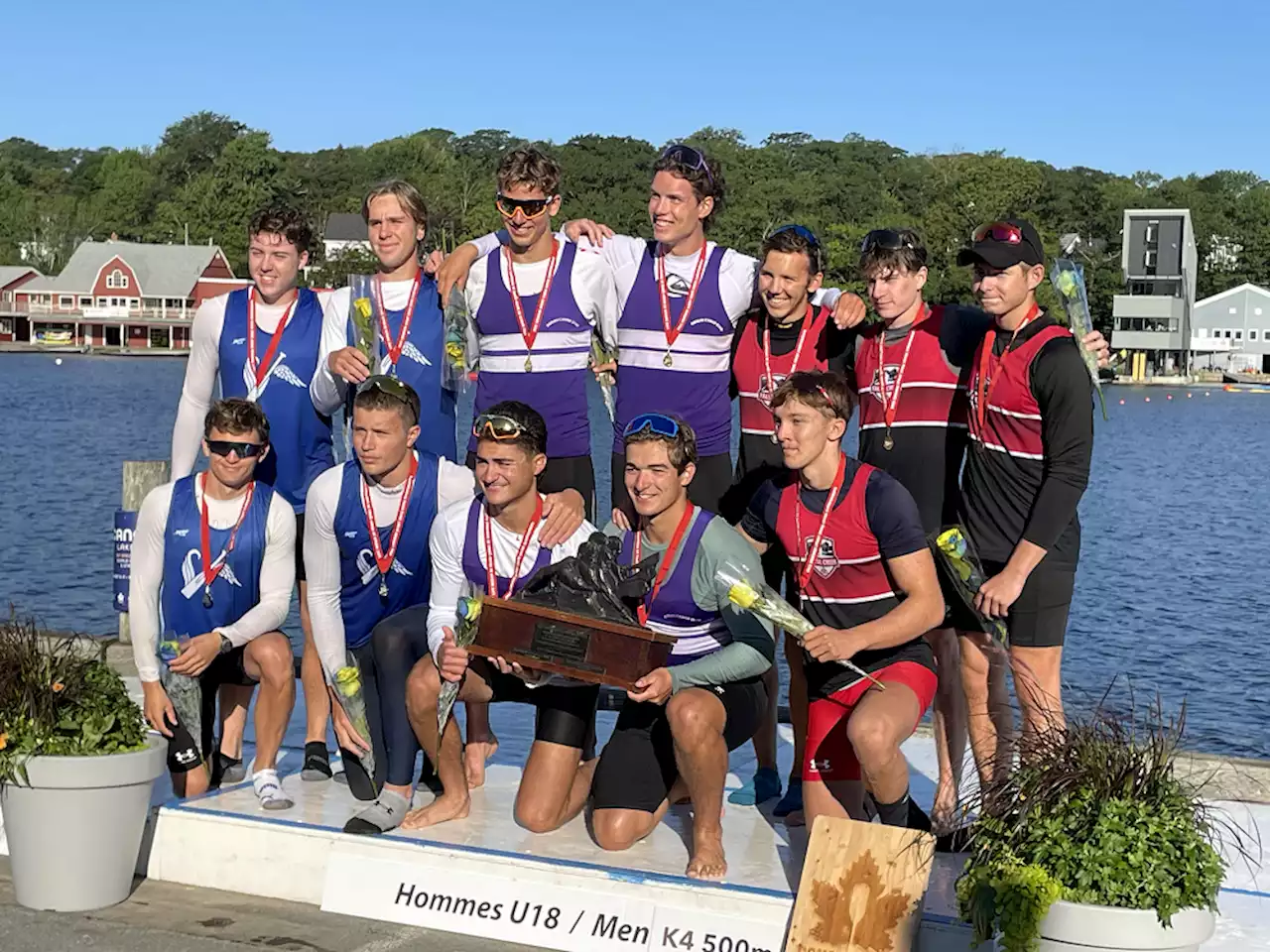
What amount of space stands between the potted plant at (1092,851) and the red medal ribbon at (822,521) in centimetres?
117

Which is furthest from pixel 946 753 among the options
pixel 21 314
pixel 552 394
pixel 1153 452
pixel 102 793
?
pixel 21 314

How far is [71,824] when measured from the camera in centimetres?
593

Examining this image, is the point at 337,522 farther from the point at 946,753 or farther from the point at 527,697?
the point at 946,753

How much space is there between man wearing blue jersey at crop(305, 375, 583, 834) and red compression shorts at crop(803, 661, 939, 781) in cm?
126

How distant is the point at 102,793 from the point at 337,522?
144 cm

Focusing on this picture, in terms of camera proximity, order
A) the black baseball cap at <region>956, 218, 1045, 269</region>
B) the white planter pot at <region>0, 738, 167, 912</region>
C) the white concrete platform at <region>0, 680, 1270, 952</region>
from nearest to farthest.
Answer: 1. the white concrete platform at <region>0, 680, 1270, 952</region>
2. the white planter pot at <region>0, 738, 167, 912</region>
3. the black baseball cap at <region>956, 218, 1045, 269</region>

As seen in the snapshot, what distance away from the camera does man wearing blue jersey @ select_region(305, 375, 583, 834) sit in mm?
6465

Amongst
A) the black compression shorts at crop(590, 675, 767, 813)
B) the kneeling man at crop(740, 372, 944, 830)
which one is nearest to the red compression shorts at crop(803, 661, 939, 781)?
the kneeling man at crop(740, 372, 944, 830)

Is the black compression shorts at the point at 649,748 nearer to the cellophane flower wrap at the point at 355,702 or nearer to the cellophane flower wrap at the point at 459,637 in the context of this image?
the cellophane flower wrap at the point at 459,637

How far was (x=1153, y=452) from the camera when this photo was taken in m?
57.3

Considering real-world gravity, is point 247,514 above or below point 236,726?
above

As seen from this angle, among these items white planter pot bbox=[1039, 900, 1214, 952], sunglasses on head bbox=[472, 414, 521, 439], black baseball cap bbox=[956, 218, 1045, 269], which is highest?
black baseball cap bbox=[956, 218, 1045, 269]

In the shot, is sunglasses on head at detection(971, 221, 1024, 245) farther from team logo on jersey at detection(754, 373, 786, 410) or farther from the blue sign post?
the blue sign post

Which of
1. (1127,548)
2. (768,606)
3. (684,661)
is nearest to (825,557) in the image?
(768,606)
